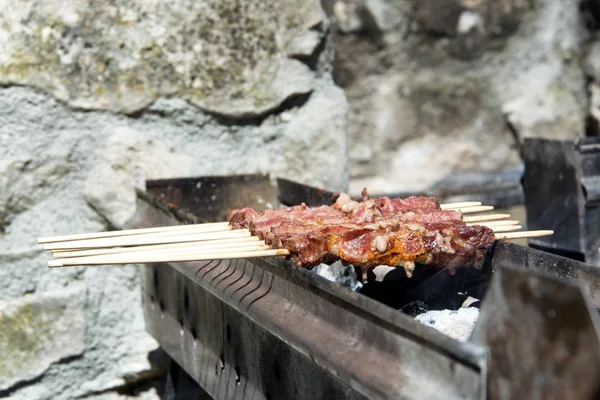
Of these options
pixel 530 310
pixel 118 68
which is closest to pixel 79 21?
pixel 118 68

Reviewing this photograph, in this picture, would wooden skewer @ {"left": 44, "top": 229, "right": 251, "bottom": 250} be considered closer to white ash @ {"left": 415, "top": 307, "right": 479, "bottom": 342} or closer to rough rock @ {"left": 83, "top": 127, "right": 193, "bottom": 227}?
white ash @ {"left": 415, "top": 307, "right": 479, "bottom": 342}

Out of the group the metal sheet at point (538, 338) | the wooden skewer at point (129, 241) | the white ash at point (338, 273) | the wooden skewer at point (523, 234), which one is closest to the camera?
the metal sheet at point (538, 338)

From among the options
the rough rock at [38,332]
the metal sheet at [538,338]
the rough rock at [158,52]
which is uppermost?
the rough rock at [158,52]

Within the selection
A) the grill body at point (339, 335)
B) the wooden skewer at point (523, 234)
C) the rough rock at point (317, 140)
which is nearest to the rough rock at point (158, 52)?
the rough rock at point (317, 140)

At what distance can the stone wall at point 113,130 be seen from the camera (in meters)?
2.25

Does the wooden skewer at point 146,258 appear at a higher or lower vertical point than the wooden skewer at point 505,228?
higher

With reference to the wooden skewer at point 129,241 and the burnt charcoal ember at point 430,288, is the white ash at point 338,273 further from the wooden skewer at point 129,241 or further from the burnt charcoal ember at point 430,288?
the wooden skewer at point 129,241

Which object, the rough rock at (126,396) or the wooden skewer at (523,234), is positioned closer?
the wooden skewer at (523,234)

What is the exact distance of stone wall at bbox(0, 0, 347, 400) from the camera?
2.25 m

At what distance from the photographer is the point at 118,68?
7.84 feet

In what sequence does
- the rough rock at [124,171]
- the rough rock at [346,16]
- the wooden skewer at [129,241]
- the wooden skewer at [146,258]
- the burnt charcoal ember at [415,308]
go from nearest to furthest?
the wooden skewer at [146,258] → the wooden skewer at [129,241] → the burnt charcoal ember at [415,308] → the rough rock at [124,171] → the rough rock at [346,16]

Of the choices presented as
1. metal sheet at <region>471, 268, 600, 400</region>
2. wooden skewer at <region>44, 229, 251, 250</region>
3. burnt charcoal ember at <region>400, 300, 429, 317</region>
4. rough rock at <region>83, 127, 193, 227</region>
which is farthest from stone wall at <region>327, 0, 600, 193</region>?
metal sheet at <region>471, 268, 600, 400</region>

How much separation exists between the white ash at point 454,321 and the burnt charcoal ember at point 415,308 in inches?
2.6

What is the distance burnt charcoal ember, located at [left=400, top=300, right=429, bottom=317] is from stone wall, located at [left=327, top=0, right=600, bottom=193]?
8.07 ft
